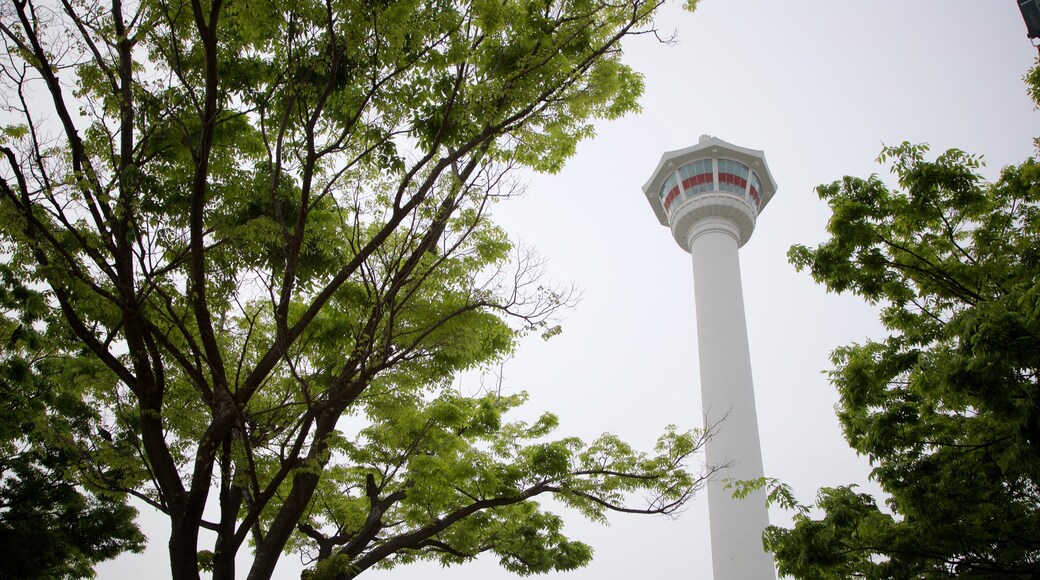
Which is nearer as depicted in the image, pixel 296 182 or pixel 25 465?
pixel 296 182

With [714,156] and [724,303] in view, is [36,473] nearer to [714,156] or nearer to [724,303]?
[724,303]

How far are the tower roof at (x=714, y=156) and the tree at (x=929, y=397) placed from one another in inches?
973

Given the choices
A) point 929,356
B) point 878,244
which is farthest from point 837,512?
point 878,244

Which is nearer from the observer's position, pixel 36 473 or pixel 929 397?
pixel 929 397

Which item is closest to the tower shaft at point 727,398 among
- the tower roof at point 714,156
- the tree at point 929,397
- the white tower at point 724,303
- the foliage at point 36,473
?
the white tower at point 724,303

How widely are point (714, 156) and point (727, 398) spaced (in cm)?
1227

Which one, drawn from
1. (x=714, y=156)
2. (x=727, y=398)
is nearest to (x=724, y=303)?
(x=727, y=398)

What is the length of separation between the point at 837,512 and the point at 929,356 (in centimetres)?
270

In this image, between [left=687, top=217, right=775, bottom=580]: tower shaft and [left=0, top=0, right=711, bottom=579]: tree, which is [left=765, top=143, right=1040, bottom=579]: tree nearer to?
[left=0, top=0, right=711, bottom=579]: tree

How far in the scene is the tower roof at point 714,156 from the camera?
32.6 m

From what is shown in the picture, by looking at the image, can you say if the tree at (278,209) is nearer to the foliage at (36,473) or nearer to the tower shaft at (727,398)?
the foliage at (36,473)

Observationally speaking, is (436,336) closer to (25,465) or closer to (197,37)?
(197,37)

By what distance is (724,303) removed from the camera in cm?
2920

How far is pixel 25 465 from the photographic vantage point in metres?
12.4
